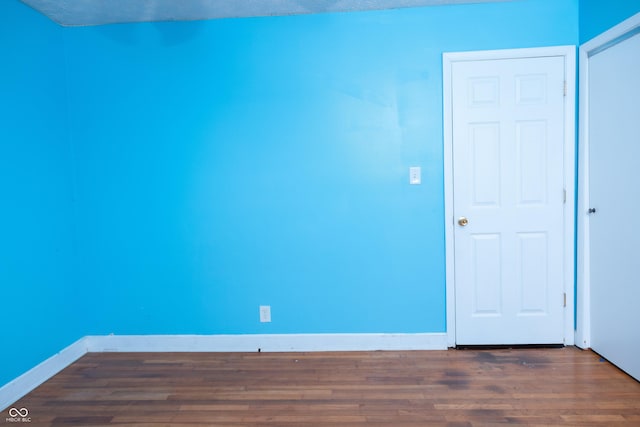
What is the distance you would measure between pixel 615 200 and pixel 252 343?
2.65 metres

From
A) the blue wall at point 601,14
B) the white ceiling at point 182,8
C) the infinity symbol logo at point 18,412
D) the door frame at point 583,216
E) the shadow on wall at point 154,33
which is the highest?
the white ceiling at point 182,8

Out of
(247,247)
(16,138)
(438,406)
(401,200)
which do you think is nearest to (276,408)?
(438,406)

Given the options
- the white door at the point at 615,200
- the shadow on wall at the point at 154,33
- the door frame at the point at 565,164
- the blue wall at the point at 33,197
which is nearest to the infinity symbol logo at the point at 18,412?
the blue wall at the point at 33,197

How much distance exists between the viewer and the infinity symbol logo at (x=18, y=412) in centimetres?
202

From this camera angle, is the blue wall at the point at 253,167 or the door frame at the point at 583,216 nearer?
the door frame at the point at 583,216

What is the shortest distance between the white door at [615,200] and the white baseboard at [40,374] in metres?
3.73

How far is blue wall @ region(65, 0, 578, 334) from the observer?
8.52 ft

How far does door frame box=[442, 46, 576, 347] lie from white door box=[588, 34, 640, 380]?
4.3 inches

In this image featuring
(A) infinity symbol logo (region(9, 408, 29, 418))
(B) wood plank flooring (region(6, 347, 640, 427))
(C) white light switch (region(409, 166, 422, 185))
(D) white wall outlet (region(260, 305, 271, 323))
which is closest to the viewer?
(B) wood plank flooring (region(6, 347, 640, 427))

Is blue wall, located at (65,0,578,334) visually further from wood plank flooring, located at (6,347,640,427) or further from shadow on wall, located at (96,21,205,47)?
wood plank flooring, located at (6,347,640,427)

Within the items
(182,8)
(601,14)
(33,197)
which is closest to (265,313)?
(33,197)

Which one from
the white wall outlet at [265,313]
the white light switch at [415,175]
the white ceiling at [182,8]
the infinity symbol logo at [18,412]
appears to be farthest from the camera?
the white wall outlet at [265,313]

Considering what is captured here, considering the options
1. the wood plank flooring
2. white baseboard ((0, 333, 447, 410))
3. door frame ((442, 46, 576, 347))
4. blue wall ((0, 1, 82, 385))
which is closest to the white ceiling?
blue wall ((0, 1, 82, 385))

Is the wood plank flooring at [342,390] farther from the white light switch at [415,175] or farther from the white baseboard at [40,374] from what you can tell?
the white light switch at [415,175]
